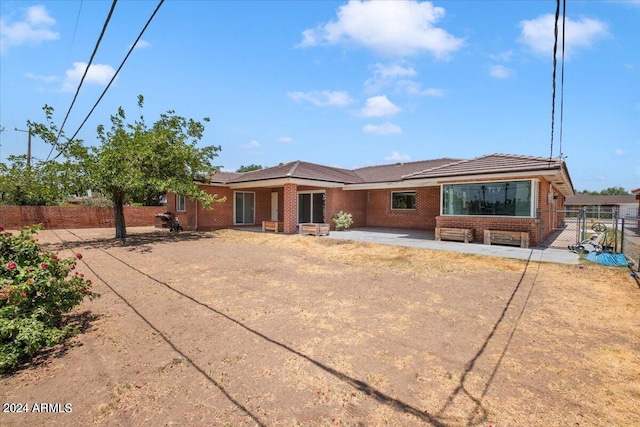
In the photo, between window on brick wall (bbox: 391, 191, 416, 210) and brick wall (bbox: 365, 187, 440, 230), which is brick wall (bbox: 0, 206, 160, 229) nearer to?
brick wall (bbox: 365, 187, 440, 230)

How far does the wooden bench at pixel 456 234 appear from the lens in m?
13.0

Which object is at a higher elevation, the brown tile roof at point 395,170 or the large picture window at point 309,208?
the brown tile roof at point 395,170

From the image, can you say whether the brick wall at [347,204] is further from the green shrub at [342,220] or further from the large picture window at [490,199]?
the large picture window at [490,199]

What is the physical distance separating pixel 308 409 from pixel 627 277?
8.82 m

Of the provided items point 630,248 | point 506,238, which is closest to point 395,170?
point 506,238

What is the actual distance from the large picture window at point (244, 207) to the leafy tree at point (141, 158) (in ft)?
16.8

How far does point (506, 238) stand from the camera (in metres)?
12.0

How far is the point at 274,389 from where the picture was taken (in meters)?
3.16

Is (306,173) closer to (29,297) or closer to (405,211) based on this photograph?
(405,211)

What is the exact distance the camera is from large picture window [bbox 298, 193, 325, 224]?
20062 millimetres

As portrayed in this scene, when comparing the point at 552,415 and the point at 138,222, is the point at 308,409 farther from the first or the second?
the point at 138,222

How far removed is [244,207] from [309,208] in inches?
184

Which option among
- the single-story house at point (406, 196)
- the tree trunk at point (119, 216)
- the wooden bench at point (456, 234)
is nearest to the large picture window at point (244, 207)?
the single-story house at point (406, 196)

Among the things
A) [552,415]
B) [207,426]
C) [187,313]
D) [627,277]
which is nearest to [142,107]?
[187,313]
